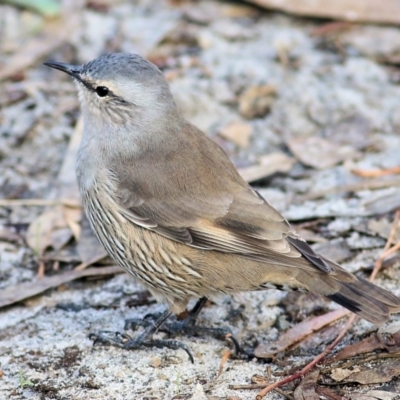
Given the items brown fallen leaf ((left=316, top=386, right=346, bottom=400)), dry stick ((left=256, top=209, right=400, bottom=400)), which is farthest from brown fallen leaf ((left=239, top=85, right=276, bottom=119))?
brown fallen leaf ((left=316, top=386, right=346, bottom=400))

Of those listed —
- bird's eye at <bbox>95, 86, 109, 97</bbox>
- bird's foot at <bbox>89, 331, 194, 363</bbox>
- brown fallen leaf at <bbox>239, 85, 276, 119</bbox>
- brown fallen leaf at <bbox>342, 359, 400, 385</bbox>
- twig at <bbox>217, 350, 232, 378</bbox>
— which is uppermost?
bird's eye at <bbox>95, 86, 109, 97</bbox>

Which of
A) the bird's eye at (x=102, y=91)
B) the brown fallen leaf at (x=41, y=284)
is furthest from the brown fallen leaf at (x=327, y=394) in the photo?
the bird's eye at (x=102, y=91)

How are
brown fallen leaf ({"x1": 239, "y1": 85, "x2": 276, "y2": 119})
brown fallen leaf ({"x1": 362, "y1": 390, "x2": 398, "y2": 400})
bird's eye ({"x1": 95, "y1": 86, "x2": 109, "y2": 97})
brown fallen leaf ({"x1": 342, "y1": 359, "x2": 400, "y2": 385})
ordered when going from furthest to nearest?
brown fallen leaf ({"x1": 239, "y1": 85, "x2": 276, "y2": 119}), bird's eye ({"x1": 95, "y1": 86, "x2": 109, "y2": 97}), brown fallen leaf ({"x1": 342, "y1": 359, "x2": 400, "y2": 385}), brown fallen leaf ({"x1": 362, "y1": 390, "x2": 398, "y2": 400})

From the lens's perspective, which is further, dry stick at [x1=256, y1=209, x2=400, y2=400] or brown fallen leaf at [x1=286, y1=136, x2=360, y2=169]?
brown fallen leaf at [x1=286, y1=136, x2=360, y2=169]

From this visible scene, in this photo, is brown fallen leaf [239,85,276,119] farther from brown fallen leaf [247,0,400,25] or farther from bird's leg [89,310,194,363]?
bird's leg [89,310,194,363]

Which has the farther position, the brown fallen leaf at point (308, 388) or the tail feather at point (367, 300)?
the tail feather at point (367, 300)

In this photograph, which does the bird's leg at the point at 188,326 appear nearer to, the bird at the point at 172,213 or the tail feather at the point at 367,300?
the bird at the point at 172,213
